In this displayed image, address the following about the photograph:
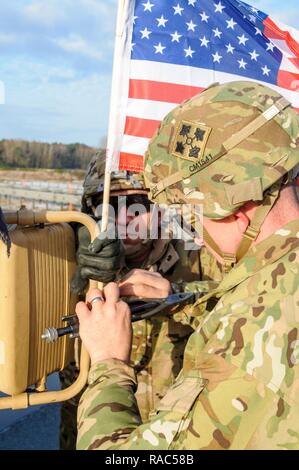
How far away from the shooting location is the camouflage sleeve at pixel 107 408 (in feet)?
4.86

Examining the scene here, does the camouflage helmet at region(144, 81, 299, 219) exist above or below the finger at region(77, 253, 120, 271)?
above

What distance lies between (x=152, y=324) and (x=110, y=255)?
3.09 feet

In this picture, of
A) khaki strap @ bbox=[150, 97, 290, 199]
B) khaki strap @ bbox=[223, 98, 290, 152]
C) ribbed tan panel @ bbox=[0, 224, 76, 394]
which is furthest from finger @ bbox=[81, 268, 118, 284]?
khaki strap @ bbox=[223, 98, 290, 152]

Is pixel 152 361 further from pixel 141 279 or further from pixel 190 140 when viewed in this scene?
pixel 190 140

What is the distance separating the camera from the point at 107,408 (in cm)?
153

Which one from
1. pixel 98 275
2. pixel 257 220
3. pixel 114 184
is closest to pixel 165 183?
pixel 257 220

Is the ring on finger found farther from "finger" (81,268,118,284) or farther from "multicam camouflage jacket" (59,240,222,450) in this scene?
"multicam camouflage jacket" (59,240,222,450)

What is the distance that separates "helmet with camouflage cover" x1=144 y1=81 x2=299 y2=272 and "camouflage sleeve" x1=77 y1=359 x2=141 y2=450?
548mm

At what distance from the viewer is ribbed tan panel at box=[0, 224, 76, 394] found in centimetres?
197

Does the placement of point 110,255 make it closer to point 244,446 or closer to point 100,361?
point 100,361

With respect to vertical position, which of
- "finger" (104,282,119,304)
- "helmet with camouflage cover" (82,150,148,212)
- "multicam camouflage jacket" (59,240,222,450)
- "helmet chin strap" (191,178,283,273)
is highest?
"helmet chin strap" (191,178,283,273)

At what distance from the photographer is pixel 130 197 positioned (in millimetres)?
3275

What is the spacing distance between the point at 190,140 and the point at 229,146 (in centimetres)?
13
